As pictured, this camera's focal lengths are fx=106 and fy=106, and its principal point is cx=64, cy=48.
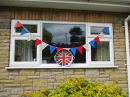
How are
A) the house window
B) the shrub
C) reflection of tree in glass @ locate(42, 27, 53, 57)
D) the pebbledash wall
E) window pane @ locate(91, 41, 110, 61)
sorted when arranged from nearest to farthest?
the shrub
the pebbledash wall
the house window
reflection of tree in glass @ locate(42, 27, 53, 57)
window pane @ locate(91, 41, 110, 61)

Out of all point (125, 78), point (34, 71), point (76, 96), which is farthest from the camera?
point (125, 78)

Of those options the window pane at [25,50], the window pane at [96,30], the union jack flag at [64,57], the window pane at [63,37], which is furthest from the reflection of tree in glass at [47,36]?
the window pane at [96,30]

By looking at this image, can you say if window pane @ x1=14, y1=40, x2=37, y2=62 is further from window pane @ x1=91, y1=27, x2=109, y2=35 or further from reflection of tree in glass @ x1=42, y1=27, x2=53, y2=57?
window pane @ x1=91, y1=27, x2=109, y2=35

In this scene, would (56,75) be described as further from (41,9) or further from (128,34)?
(128,34)

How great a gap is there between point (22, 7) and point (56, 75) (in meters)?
2.03

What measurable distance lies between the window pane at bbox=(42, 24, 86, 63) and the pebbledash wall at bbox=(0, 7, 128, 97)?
0.25m

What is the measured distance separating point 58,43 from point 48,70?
79 centimetres

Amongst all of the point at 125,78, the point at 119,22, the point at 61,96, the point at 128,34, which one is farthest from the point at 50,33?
the point at 125,78

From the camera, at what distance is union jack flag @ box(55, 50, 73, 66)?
9.37ft

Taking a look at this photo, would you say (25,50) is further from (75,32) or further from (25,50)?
(75,32)

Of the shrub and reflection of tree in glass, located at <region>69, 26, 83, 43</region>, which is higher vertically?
reflection of tree in glass, located at <region>69, 26, 83, 43</region>

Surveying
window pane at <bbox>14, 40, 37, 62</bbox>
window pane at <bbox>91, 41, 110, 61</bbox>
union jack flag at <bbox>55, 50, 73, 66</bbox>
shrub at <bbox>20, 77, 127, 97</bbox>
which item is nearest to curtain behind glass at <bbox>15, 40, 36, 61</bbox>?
window pane at <bbox>14, 40, 37, 62</bbox>

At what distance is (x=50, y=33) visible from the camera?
3023mm

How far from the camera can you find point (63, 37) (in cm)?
306
